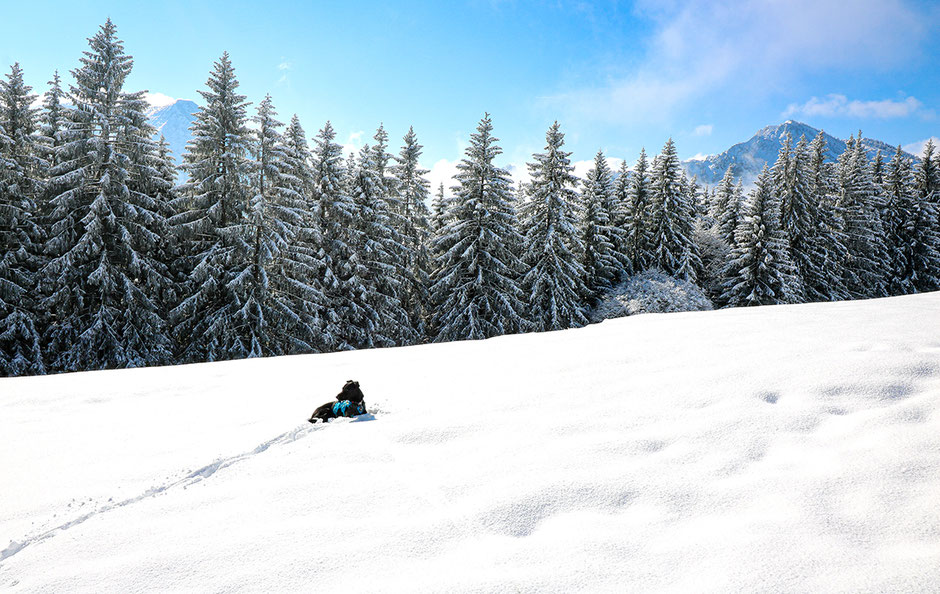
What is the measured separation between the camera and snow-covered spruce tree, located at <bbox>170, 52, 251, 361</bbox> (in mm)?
15977

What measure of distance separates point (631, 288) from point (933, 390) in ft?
76.8

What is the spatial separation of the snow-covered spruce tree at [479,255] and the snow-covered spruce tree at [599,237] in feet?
19.4

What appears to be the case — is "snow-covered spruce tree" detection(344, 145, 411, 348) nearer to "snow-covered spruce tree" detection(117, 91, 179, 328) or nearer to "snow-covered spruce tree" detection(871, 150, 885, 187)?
"snow-covered spruce tree" detection(117, 91, 179, 328)

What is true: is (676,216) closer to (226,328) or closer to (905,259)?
(905,259)

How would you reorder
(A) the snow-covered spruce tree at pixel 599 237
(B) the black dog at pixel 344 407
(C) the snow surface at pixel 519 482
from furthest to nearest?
(A) the snow-covered spruce tree at pixel 599 237 → (B) the black dog at pixel 344 407 → (C) the snow surface at pixel 519 482

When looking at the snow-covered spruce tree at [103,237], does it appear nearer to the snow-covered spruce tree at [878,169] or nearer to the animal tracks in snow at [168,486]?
the animal tracks in snow at [168,486]

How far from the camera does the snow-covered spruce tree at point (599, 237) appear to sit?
26.0 m

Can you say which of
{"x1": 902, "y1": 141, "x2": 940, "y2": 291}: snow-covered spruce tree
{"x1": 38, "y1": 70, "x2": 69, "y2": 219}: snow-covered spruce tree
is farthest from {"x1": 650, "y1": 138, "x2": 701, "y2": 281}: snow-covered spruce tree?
{"x1": 38, "y1": 70, "x2": 69, "y2": 219}: snow-covered spruce tree

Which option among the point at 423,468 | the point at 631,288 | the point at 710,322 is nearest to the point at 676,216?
the point at 631,288

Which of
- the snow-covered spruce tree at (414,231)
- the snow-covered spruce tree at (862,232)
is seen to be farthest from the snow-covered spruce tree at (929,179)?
the snow-covered spruce tree at (414,231)

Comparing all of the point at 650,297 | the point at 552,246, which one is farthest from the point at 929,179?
the point at 552,246

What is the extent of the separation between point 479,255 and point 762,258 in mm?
17550

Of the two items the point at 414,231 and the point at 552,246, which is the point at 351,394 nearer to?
the point at 552,246

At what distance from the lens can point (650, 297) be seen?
24.6 m
